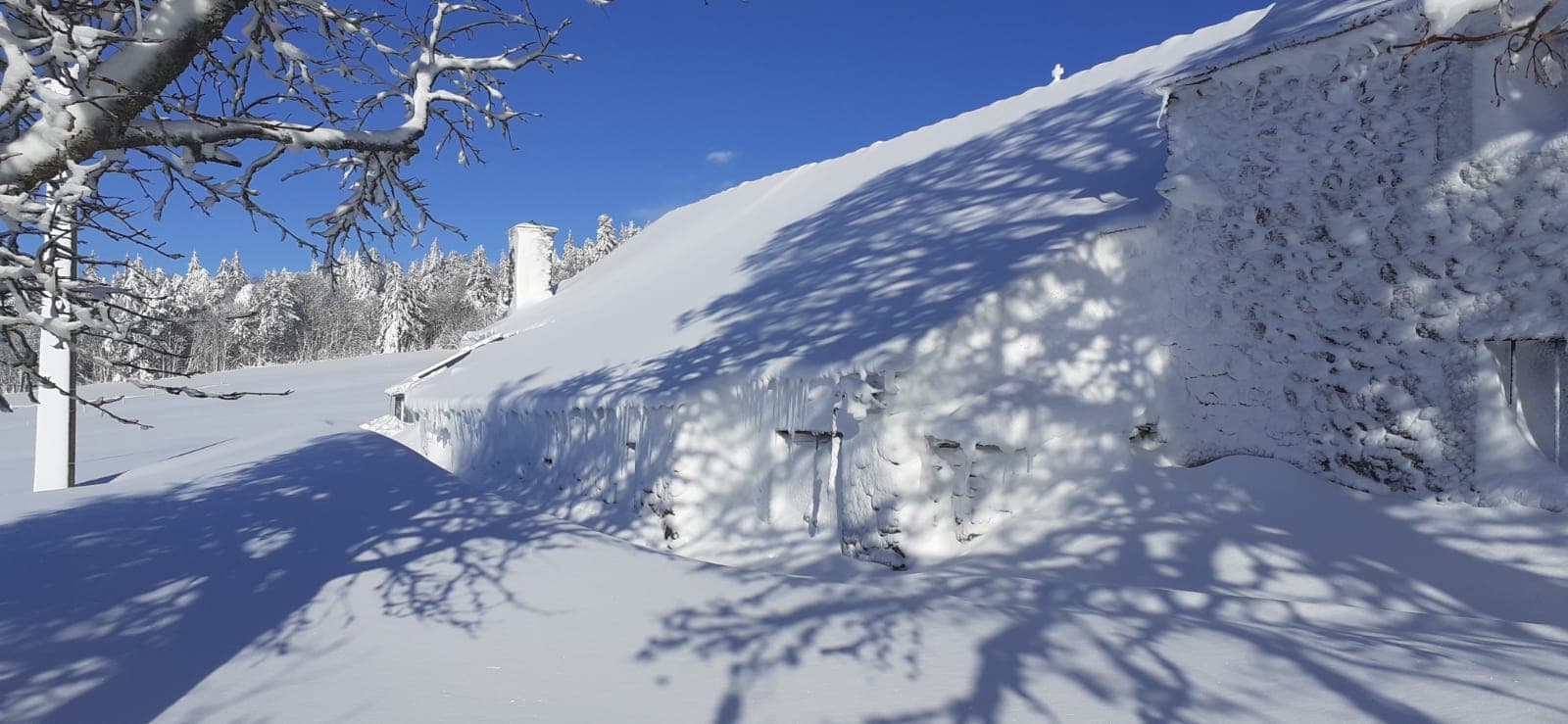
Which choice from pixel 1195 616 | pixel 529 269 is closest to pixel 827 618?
pixel 1195 616

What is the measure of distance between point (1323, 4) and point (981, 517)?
5164 mm

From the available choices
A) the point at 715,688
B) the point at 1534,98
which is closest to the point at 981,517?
the point at 715,688

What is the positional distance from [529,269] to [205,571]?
15.5 metres

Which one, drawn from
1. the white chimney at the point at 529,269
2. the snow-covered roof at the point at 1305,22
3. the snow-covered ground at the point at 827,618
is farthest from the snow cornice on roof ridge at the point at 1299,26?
the white chimney at the point at 529,269

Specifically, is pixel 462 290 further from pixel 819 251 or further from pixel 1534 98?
pixel 1534 98

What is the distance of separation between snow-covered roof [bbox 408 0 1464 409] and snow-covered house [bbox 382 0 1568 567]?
6cm

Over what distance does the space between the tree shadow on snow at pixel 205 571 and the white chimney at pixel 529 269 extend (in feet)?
37.5

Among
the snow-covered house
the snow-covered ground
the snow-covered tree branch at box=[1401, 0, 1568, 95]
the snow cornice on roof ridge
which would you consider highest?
the snow cornice on roof ridge

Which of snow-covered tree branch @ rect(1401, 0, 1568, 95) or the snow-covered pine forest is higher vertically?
the snow-covered pine forest

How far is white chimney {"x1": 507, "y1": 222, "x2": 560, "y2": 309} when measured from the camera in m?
20.2

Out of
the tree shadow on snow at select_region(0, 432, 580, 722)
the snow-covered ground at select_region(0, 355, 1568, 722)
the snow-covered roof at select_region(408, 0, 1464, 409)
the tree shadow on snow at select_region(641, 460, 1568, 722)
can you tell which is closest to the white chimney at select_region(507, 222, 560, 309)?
the snow-covered roof at select_region(408, 0, 1464, 409)

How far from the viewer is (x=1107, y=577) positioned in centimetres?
532

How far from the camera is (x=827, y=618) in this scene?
14.5ft

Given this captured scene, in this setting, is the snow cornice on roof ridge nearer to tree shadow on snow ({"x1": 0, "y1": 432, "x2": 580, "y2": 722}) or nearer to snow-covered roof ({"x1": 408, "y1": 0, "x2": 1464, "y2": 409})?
snow-covered roof ({"x1": 408, "y1": 0, "x2": 1464, "y2": 409})
